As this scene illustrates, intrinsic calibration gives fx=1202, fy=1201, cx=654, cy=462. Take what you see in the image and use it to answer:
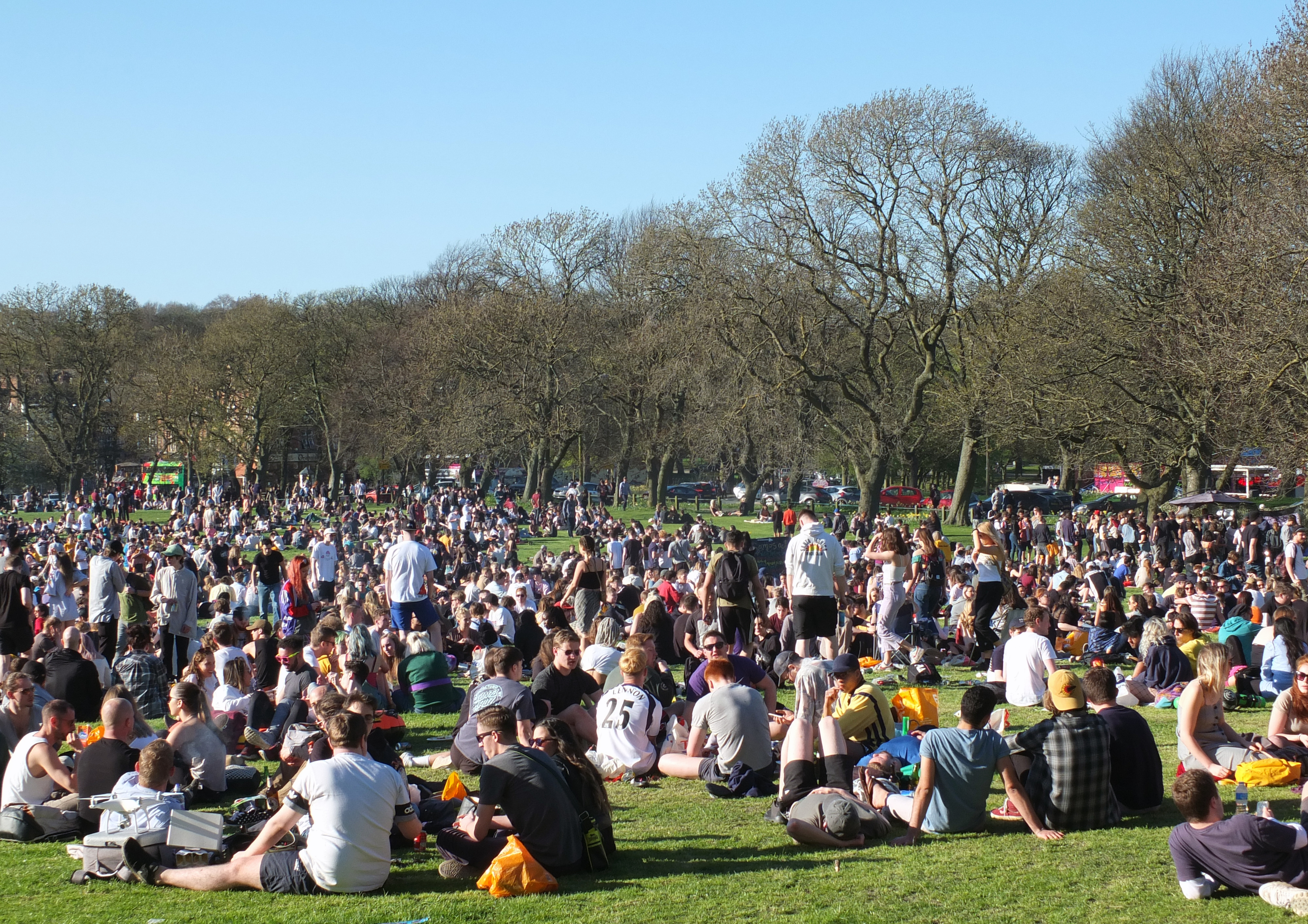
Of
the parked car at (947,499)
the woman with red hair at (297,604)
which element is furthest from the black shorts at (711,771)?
the parked car at (947,499)

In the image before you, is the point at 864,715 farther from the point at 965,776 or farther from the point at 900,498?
the point at 900,498

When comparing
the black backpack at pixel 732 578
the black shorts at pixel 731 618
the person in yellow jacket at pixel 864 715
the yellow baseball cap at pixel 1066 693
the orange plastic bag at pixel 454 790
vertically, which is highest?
the black backpack at pixel 732 578

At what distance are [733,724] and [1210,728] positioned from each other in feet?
9.93

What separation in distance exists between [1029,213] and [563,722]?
34.0 metres

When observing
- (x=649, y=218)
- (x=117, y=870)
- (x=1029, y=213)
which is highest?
(x=649, y=218)

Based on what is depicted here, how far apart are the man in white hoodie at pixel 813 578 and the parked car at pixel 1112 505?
2827 cm

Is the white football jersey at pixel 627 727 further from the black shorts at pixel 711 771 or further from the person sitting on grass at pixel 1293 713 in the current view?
the person sitting on grass at pixel 1293 713

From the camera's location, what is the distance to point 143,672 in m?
10.3

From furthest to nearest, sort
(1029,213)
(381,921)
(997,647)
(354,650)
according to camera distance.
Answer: (1029,213) → (997,647) → (354,650) → (381,921)

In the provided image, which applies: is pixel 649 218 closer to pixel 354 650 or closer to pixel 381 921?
pixel 354 650

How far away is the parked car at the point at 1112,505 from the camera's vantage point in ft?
128

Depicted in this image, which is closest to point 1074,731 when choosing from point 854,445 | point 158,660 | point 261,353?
point 158,660

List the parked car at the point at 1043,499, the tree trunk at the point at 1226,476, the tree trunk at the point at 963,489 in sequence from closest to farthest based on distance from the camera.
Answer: the tree trunk at the point at 1226,476 → the tree trunk at the point at 963,489 → the parked car at the point at 1043,499

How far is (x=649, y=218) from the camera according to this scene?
58219mm
